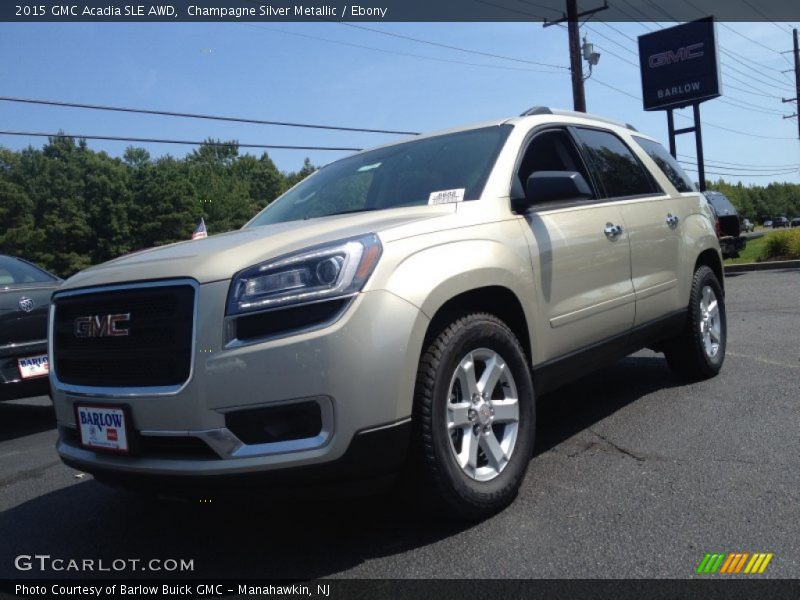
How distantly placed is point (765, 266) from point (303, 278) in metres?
16.4

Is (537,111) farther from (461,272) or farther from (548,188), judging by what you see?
(461,272)

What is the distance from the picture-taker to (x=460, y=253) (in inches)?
123

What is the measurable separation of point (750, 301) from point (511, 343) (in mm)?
8538

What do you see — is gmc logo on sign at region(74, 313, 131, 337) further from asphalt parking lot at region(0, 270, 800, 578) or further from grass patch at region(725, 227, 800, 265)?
grass patch at region(725, 227, 800, 265)

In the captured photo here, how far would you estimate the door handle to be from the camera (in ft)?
13.7

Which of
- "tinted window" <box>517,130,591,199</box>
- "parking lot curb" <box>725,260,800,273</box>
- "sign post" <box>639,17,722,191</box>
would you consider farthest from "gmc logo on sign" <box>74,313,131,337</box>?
"sign post" <box>639,17,722,191</box>

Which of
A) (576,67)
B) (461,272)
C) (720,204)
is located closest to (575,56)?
(576,67)

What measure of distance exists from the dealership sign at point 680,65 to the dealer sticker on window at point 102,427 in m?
26.4

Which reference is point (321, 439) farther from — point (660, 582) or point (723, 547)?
point (723, 547)

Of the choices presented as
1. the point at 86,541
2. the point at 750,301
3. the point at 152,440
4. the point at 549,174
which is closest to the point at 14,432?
the point at 86,541

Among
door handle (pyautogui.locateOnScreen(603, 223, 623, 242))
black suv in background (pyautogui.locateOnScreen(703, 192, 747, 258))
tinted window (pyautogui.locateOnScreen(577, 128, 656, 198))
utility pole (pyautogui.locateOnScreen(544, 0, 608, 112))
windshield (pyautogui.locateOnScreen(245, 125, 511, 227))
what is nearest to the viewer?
windshield (pyautogui.locateOnScreen(245, 125, 511, 227))

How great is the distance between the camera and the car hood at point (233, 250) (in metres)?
2.74

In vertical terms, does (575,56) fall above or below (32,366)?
above

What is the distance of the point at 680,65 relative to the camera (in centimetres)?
2616
